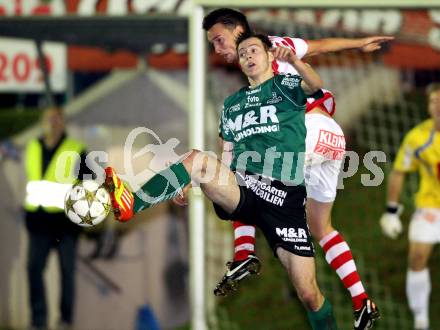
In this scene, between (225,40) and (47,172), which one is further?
→ (47,172)

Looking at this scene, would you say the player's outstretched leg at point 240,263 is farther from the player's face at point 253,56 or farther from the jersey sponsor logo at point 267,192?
the player's face at point 253,56

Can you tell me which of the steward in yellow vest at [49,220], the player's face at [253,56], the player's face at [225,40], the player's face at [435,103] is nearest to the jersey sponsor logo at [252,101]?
the player's face at [253,56]

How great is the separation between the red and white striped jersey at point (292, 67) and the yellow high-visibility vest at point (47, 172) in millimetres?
2888

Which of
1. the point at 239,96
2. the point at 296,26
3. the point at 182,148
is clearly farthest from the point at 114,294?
the point at 239,96

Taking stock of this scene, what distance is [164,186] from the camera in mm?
5750

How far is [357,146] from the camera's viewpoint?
44.4ft

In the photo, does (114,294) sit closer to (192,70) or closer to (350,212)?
(192,70)

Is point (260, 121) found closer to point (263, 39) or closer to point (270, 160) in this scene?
point (270, 160)

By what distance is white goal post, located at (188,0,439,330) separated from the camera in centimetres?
820

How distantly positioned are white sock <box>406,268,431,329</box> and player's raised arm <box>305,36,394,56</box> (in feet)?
10.9

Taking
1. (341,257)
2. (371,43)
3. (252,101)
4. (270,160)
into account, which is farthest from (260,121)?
(341,257)

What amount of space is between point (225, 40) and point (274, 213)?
1084 mm

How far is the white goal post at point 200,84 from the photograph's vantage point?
820 centimetres

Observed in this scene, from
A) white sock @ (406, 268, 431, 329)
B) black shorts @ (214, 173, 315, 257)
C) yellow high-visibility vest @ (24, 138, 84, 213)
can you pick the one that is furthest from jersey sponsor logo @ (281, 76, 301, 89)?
white sock @ (406, 268, 431, 329)
